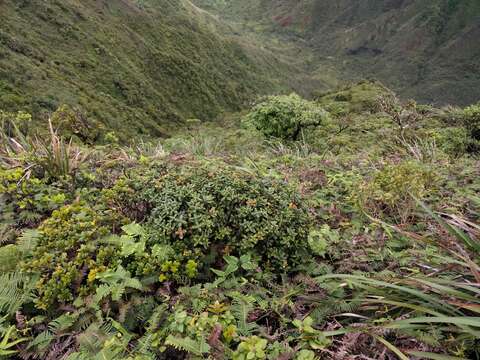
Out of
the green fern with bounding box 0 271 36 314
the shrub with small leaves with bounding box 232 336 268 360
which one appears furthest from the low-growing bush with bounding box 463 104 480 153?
the green fern with bounding box 0 271 36 314

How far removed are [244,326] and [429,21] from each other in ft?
337

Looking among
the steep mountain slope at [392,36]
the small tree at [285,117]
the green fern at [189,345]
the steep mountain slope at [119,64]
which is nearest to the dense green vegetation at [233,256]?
the green fern at [189,345]

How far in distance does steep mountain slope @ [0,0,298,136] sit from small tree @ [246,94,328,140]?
13.8 metres

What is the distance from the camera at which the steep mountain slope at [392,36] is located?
235 ft

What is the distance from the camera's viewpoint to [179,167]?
311cm

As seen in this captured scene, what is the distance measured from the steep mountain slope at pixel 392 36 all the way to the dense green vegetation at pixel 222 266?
68153mm

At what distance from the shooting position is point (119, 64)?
104 feet

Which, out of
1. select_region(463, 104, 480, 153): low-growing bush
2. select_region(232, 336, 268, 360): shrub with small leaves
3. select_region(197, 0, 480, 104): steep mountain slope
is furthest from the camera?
select_region(197, 0, 480, 104): steep mountain slope

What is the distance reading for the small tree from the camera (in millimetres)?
9562

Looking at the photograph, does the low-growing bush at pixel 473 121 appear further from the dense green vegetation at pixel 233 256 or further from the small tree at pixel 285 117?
the dense green vegetation at pixel 233 256

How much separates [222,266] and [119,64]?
32.9m

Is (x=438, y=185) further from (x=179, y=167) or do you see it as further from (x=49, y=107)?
(x=49, y=107)

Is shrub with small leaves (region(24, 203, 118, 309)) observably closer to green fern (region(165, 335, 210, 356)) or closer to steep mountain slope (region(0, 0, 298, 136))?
green fern (region(165, 335, 210, 356))

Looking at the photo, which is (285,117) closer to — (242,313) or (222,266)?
(222,266)
